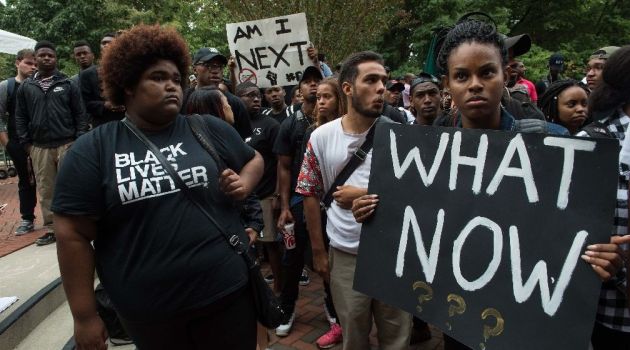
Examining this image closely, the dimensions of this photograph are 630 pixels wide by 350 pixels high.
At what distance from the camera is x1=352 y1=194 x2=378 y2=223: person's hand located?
1.84m

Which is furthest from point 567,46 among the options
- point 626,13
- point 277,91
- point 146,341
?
point 146,341

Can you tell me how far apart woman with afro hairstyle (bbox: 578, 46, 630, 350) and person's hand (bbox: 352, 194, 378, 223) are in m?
0.87

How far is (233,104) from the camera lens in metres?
3.65

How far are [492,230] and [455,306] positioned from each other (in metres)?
0.30

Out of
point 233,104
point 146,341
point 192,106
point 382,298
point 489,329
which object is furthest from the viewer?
point 233,104

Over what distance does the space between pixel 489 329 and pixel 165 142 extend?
146cm

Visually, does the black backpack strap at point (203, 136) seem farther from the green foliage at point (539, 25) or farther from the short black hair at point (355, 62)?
the green foliage at point (539, 25)

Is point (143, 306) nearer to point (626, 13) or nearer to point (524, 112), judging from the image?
point (524, 112)

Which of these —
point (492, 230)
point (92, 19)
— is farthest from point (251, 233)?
point (92, 19)

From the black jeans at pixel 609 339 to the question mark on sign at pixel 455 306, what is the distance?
2.15ft

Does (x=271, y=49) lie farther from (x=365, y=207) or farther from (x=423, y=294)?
(x=423, y=294)

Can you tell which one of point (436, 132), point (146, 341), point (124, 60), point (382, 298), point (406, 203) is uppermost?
point (124, 60)

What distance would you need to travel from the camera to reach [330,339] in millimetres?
3473

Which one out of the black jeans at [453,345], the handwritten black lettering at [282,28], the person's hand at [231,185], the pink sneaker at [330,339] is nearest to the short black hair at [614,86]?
the black jeans at [453,345]
